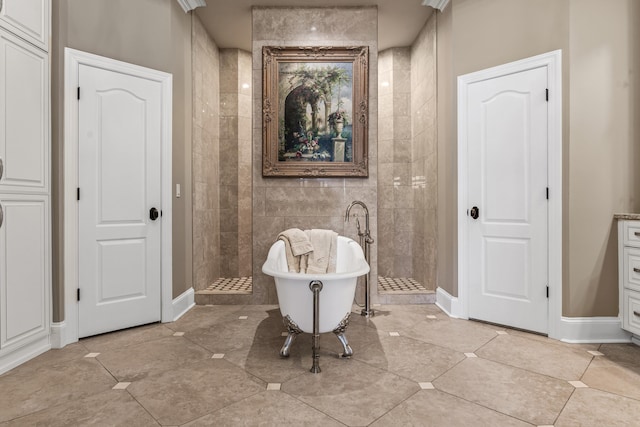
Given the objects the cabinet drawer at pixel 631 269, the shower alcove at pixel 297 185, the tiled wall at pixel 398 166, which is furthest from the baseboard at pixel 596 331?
the tiled wall at pixel 398 166

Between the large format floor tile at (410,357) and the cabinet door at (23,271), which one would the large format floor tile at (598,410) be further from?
the cabinet door at (23,271)

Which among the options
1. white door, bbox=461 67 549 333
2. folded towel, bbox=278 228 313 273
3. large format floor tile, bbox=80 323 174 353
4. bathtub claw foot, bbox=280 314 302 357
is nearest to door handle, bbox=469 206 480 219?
white door, bbox=461 67 549 333

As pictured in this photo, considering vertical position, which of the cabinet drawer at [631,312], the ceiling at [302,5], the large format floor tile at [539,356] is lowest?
the large format floor tile at [539,356]

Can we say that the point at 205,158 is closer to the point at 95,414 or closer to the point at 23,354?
the point at 23,354

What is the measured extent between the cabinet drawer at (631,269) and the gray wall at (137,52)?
11.4 feet

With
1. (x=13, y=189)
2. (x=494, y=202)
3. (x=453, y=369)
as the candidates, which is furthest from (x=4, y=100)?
(x=494, y=202)

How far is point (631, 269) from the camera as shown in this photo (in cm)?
242

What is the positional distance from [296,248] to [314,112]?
144 cm

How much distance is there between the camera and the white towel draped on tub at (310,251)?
2.81 metres

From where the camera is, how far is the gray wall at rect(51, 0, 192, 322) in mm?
2426

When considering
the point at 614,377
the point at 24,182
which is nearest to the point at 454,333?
the point at 614,377

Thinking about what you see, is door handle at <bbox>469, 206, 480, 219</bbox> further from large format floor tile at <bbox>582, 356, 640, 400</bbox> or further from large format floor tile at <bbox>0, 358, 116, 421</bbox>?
large format floor tile at <bbox>0, 358, 116, 421</bbox>

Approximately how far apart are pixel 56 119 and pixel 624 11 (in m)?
4.08

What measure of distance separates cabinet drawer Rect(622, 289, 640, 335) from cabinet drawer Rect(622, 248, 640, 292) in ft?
0.16
